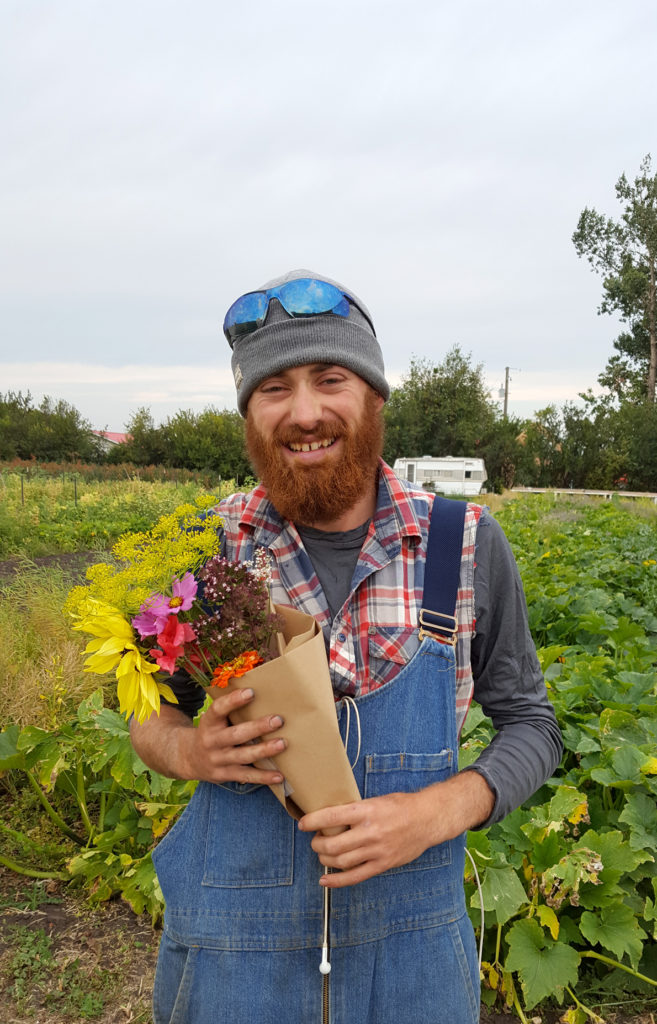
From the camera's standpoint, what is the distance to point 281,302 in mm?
1642

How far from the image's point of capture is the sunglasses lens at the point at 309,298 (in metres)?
1.63

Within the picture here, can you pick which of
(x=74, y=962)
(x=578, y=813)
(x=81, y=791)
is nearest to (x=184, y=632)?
(x=578, y=813)

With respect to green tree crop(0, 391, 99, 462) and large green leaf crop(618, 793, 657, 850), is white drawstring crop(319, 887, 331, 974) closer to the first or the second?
large green leaf crop(618, 793, 657, 850)

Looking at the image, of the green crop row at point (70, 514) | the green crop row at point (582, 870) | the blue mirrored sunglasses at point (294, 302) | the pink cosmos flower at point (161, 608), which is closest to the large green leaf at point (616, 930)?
the green crop row at point (582, 870)

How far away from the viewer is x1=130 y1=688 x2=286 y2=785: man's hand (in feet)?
3.99

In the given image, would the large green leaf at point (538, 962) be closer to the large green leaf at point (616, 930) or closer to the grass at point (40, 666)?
the large green leaf at point (616, 930)

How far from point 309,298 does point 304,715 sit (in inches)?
36.6

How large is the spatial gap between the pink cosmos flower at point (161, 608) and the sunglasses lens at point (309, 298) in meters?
0.73

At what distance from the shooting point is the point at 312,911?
137 centimetres

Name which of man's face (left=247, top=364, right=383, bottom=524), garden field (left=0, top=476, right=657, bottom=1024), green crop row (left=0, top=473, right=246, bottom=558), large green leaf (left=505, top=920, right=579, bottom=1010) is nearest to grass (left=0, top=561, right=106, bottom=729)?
garden field (left=0, top=476, right=657, bottom=1024)

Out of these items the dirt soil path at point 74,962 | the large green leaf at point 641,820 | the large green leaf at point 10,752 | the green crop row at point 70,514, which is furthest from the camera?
the green crop row at point 70,514

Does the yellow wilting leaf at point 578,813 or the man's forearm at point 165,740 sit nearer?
the man's forearm at point 165,740

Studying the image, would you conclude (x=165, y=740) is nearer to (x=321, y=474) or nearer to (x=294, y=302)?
(x=321, y=474)

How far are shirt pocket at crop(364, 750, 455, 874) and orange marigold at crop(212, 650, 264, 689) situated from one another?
36 cm
